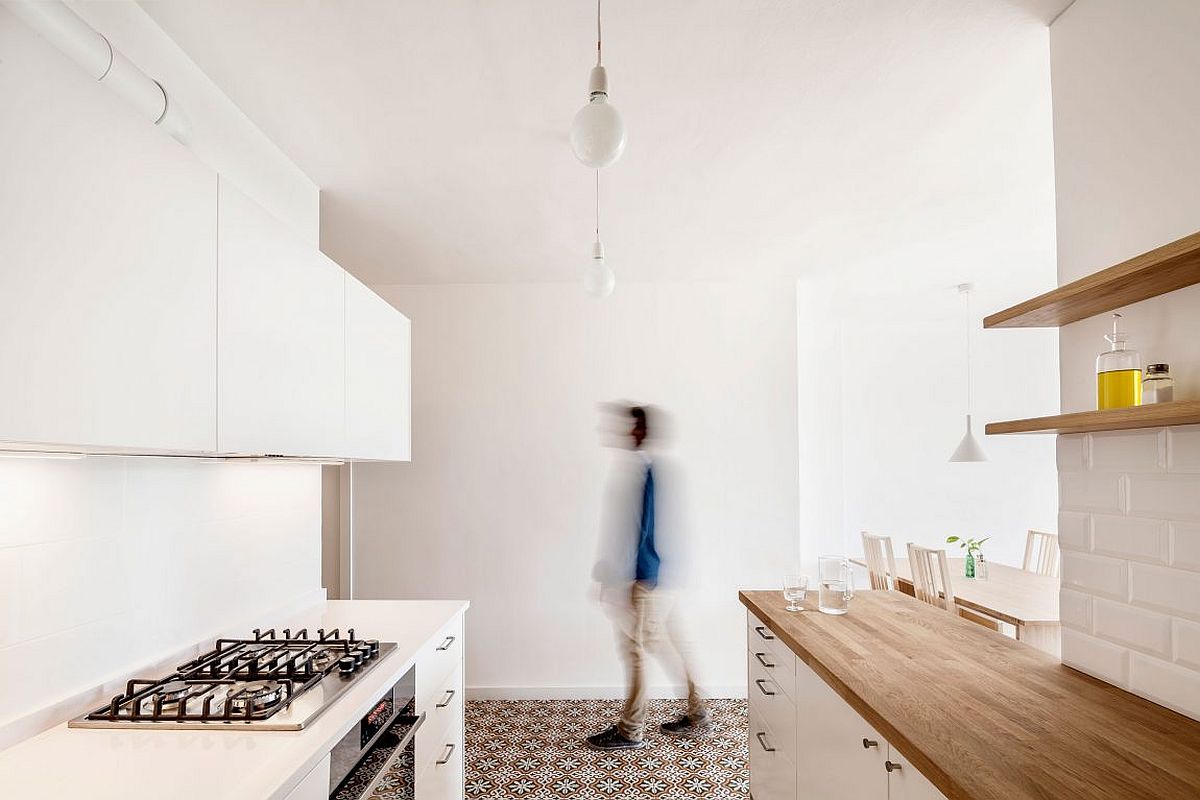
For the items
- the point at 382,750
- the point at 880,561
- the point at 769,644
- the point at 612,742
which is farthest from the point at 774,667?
the point at 880,561

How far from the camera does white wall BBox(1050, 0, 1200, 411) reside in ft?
5.04

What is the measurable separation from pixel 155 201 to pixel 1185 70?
206 centimetres

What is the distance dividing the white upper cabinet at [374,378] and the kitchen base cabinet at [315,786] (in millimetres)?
1158

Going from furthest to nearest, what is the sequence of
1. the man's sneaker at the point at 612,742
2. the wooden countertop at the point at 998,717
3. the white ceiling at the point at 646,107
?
the man's sneaker at the point at 612,742 < the white ceiling at the point at 646,107 < the wooden countertop at the point at 998,717

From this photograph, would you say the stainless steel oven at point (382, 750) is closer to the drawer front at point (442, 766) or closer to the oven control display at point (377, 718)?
the oven control display at point (377, 718)

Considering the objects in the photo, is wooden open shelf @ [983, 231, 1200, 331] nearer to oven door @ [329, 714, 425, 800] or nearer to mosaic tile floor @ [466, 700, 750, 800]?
oven door @ [329, 714, 425, 800]

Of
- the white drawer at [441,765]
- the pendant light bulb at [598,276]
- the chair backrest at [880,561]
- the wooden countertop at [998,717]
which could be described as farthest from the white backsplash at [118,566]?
the chair backrest at [880,561]

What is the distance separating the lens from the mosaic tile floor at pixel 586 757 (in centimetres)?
342

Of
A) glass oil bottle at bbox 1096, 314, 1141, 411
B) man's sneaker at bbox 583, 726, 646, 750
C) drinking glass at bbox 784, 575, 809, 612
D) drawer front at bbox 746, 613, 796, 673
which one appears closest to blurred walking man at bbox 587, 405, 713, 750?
man's sneaker at bbox 583, 726, 646, 750

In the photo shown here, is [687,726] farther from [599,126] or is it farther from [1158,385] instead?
[599,126]

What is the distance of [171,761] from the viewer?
1453mm

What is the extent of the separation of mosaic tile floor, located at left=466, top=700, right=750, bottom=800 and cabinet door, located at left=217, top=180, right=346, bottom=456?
2032 mm

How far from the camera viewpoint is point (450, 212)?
3439 millimetres

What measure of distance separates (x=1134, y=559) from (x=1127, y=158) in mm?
904
